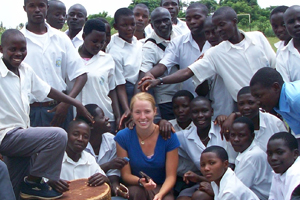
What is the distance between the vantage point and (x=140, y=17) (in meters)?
6.86

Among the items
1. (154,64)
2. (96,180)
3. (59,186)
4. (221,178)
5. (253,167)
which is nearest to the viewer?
(59,186)

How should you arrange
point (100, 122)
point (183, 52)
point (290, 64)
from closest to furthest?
point (290, 64)
point (100, 122)
point (183, 52)

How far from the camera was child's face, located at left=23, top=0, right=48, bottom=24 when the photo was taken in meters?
4.80

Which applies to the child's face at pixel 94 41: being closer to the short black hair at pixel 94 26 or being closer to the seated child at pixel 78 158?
the short black hair at pixel 94 26

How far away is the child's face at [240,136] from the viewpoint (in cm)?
456

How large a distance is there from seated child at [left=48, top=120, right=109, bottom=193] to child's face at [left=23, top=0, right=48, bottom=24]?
122cm

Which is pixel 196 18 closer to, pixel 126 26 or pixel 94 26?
pixel 126 26

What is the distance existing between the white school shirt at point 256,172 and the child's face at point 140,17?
3.10 meters

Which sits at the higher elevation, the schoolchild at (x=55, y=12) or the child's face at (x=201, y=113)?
the schoolchild at (x=55, y=12)

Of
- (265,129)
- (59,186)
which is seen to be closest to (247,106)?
(265,129)

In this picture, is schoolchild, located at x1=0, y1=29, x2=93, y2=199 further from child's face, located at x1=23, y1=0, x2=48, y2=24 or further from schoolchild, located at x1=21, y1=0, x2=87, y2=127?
child's face, located at x1=23, y1=0, x2=48, y2=24

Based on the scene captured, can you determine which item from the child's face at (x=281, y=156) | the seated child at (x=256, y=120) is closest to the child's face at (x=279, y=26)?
the seated child at (x=256, y=120)

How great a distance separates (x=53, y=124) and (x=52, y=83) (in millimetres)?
467

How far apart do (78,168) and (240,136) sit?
173 centimetres
